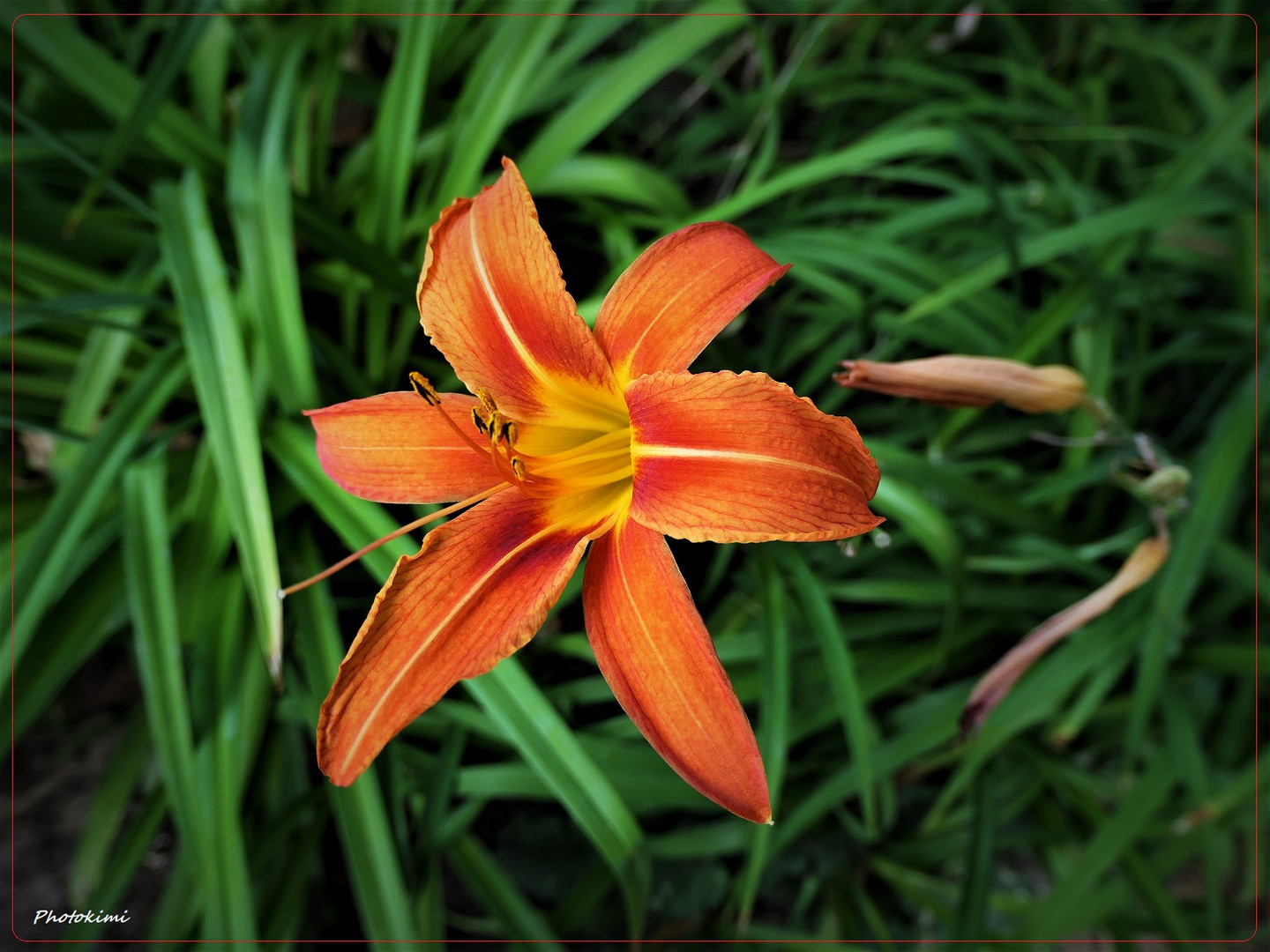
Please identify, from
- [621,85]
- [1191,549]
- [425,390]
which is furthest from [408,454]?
[1191,549]

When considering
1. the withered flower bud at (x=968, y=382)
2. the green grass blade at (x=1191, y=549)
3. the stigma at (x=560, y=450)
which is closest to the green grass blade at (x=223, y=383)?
the stigma at (x=560, y=450)

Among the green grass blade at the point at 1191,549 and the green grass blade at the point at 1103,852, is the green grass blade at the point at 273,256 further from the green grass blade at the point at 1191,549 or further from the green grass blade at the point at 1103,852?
the green grass blade at the point at 1103,852

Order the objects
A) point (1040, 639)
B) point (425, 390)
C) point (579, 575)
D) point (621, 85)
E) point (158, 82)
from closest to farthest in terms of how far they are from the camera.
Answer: point (425, 390), point (1040, 639), point (158, 82), point (579, 575), point (621, 85)

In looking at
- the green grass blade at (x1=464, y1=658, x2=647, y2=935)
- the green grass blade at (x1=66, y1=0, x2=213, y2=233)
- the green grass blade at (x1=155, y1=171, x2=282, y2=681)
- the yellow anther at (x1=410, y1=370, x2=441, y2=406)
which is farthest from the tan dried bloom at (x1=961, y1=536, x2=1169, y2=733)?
the green grass blade at (x1=66, y1=0, x2=213, y2=233)

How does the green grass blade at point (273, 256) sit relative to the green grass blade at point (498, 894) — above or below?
above

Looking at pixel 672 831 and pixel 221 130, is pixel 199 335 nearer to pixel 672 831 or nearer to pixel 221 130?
pixel 221 130

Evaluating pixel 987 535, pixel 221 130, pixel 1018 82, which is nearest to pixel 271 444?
pixel 221 130

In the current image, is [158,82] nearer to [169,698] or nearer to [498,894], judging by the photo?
[169,698]
